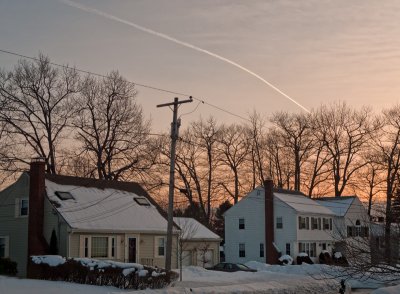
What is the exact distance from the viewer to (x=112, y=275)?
27.3 metres

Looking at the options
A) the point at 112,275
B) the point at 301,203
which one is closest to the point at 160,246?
the point at 112,275

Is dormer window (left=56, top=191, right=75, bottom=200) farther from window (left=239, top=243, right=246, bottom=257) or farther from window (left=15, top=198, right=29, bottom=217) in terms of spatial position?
window (left=239, top=243, right=246, bottom=257)

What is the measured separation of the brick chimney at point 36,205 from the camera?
1428 inches

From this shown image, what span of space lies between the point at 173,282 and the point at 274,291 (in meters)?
6.28

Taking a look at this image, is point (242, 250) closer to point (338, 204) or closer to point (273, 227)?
point (273, 227)

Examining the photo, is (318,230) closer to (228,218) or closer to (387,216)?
(228,218)

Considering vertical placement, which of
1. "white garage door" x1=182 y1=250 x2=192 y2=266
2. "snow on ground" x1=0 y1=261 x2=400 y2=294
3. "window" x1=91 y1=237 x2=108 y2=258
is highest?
"window" x1=91 y1=237 x2=108 y2=258

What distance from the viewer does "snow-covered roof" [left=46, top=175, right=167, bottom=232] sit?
37.1 m

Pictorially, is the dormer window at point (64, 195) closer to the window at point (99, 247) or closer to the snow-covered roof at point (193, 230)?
the window at point (99, 247)

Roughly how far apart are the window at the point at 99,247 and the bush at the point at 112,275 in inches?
297

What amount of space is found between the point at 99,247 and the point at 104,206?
3392mm

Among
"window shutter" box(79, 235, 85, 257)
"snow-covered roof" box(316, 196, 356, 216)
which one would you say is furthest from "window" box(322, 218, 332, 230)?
"window shutter" box(79, 235, 85, 257)

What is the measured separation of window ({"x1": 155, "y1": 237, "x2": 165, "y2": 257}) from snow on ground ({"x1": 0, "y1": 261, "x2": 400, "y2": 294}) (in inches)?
112

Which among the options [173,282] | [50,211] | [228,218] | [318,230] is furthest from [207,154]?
[173,282]
